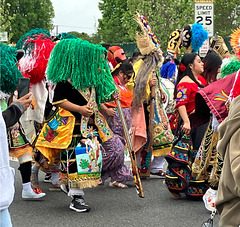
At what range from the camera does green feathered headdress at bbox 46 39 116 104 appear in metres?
6.15

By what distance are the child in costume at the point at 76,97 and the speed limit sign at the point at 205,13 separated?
24.3 feet

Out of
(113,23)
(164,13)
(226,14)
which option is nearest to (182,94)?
(164,13)

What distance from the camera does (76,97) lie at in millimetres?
6234

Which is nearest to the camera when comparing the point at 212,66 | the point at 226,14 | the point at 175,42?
the point at 212,66

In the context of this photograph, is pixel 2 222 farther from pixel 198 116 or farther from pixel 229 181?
pixel 198 116

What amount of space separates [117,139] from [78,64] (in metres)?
1.07

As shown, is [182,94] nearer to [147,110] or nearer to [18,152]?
[147,110]

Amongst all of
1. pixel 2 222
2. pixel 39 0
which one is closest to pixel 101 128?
pixel 2 222

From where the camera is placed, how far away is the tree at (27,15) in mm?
55312

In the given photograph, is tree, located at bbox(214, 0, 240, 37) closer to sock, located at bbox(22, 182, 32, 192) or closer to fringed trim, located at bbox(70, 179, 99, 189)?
sock, located at bbox(22, 182, 32, 192)

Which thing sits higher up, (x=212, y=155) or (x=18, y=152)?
(x=212, y=155)

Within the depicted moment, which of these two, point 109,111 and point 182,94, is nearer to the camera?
point 182,94

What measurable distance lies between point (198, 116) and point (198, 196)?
133cm

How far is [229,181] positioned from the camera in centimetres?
274
